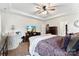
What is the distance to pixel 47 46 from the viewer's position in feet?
3.88

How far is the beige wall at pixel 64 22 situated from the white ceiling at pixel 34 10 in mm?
48

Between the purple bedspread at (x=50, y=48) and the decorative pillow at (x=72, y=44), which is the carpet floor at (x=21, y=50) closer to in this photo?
the purple bedspread at (x=50, y=48)

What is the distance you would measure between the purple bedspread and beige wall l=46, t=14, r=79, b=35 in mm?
112

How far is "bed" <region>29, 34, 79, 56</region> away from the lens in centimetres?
117

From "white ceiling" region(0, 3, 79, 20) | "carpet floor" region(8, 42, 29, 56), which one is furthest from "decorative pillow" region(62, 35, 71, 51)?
"carpet floor" region(8, 42, 29, 56)

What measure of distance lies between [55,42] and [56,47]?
59 mm

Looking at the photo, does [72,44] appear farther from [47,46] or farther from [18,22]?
[18,22]

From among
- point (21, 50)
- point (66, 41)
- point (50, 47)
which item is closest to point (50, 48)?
point (50, 47)

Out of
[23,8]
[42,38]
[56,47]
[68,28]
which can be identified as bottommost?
[56,47]

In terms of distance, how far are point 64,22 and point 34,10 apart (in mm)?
372

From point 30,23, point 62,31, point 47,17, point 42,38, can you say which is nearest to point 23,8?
point 30,23

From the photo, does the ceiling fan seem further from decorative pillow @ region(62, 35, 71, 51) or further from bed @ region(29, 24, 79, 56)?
decorative pillow @ region(62, 35, 71, 51)

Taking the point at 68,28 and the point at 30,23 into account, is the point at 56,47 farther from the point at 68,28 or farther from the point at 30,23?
the point at 30,23

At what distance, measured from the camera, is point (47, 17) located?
1.20 metres
